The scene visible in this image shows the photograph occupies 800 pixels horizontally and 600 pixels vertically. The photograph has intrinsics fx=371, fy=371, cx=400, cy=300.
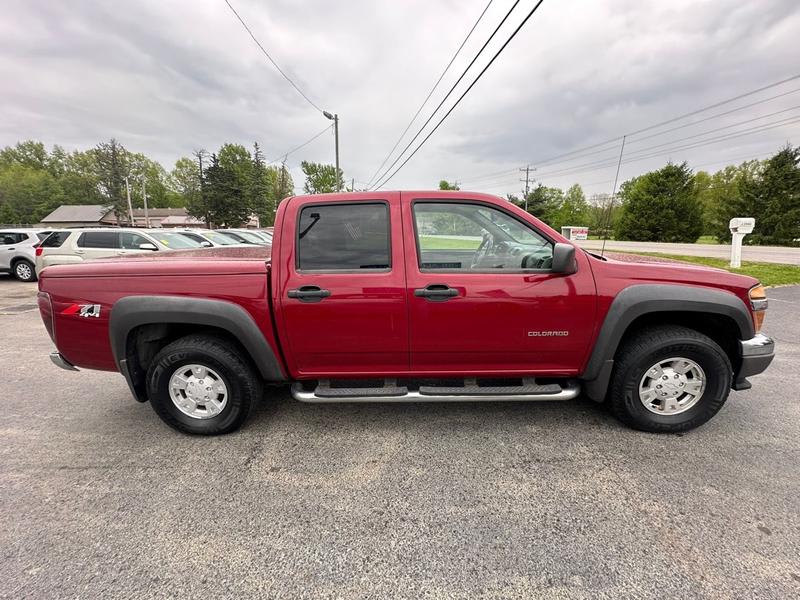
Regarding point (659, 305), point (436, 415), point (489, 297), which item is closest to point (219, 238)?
point (436, 415)

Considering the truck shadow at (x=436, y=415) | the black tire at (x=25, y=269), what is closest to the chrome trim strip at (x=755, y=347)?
the truck shadow at (x=436, y=415)

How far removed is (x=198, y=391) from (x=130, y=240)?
29.4ft

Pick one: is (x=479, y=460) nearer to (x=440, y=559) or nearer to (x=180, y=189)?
(x=440, y=559)

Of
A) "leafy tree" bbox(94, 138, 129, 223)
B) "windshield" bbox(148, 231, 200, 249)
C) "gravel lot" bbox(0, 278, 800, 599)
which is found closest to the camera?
"gravel lot" bbox(0, 278, 800, 599)

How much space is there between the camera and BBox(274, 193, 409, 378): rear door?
8.37 feet

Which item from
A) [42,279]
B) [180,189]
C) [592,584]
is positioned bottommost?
[592,584]

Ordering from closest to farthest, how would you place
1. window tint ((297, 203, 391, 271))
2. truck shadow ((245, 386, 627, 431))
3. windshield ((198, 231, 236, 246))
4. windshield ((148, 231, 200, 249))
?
1. window tint ((297, 203, 391, 271))
2. truck shadow ((245, 386, 627, 431))
3. windshield ((148, 231, 200, 249))
4. windshield ((198, 231, 236, 246))

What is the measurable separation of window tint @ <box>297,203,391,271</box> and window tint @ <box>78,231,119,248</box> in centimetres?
945

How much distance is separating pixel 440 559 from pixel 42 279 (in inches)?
131

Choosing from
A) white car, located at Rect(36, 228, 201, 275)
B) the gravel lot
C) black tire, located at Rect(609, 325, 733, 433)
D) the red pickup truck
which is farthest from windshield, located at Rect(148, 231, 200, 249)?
black tire, located at Rect(609, 325, 733, 433)

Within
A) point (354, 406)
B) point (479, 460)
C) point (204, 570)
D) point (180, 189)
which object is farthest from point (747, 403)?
point (180, 189)

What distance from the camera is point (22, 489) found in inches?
89.1

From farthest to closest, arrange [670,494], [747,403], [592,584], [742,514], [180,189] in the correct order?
[180,189] → [747,403] → [670,494] → [742,514] → [592,584]

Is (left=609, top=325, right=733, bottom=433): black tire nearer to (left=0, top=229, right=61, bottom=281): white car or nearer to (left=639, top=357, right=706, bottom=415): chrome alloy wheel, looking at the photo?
(left=639, top=357, right=706, bottom=415): chrome alloy wheel
